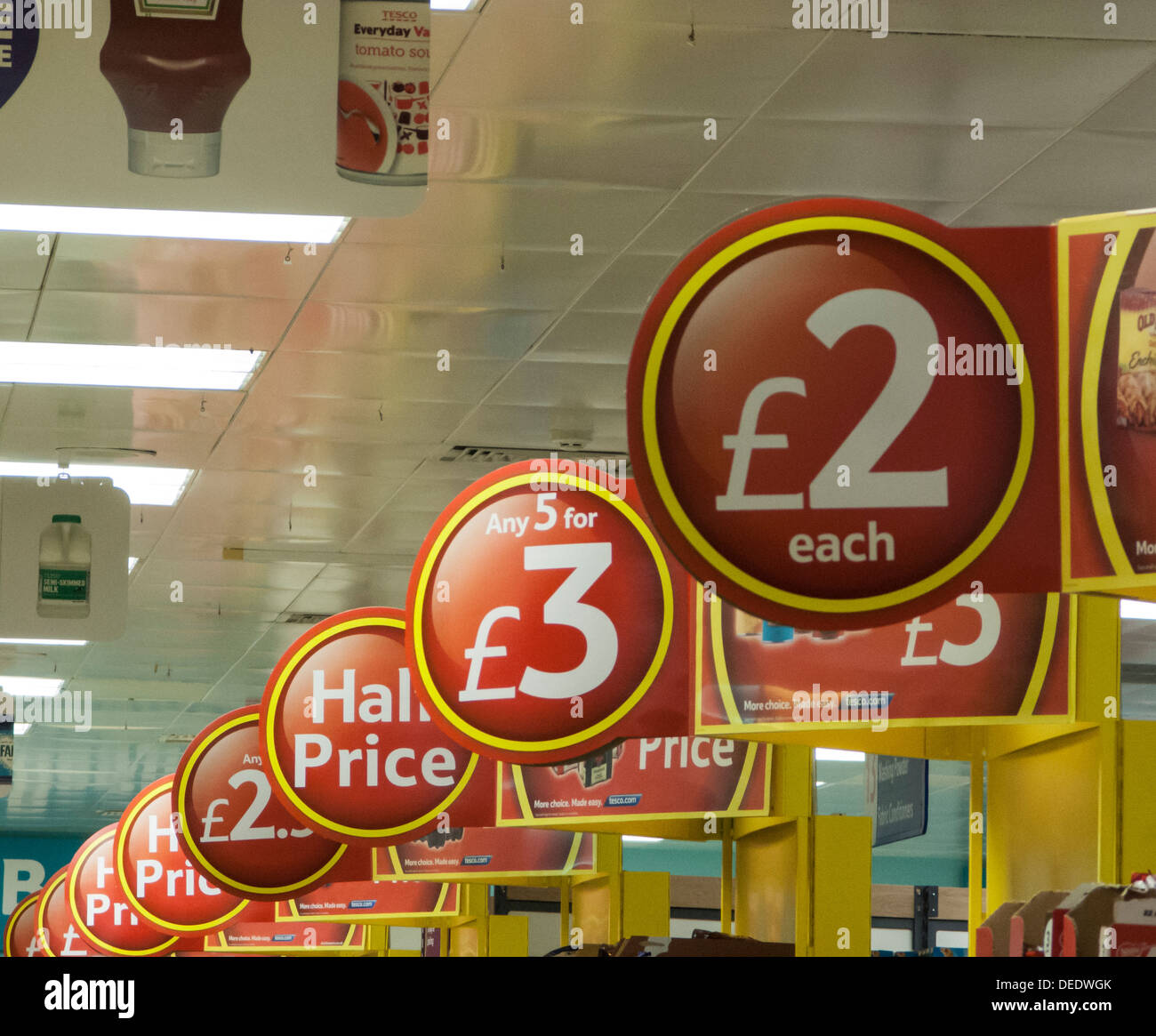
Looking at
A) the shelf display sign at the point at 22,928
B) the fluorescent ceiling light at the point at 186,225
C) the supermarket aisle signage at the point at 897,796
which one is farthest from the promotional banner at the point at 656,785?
the shelf display sign at the point at 22,928

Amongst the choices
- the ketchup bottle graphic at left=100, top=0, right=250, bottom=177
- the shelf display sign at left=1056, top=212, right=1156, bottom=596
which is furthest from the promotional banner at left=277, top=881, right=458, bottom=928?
the shelf display sign at left=1056, top=212, right=1156, bottom=596

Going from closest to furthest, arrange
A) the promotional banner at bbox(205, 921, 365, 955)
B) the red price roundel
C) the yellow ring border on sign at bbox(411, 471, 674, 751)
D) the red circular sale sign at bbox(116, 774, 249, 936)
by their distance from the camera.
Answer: the red price roundel
the yellow ring border on sign at bbox(411, 471, 674, 751)
the red circular sale sign at bbox(116, 774, 249, 936)
the promotional banner at bbox(205, 921, 365, 955)

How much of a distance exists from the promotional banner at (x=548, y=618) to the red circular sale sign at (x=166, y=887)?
5.86 meters

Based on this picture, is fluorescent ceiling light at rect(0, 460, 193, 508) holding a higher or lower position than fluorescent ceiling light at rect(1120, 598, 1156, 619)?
higher

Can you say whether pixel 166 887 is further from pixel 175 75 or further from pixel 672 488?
pixel 672 488

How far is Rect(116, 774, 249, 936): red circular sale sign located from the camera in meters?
10.6

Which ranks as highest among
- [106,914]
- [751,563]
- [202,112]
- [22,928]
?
[202,112]

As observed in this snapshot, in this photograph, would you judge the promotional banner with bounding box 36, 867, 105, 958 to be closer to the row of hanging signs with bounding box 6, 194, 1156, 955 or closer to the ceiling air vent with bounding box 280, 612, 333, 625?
the ceiling air vent with bounding box 280, 612, 333, 625

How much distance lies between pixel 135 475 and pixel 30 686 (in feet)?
19.4

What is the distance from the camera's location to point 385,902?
12.0 metres

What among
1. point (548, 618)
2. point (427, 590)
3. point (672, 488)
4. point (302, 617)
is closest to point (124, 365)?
point (427, 590)

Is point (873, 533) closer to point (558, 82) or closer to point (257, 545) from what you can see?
point (558, 82)

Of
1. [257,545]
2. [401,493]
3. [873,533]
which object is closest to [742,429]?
[873,533]
